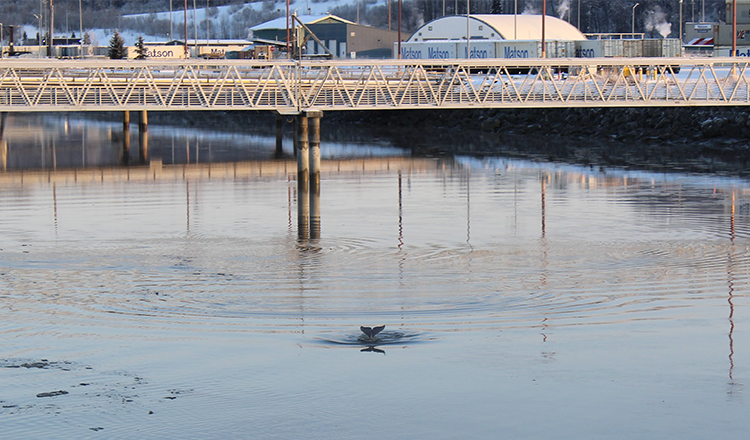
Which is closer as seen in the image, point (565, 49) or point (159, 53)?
point (565, 49)

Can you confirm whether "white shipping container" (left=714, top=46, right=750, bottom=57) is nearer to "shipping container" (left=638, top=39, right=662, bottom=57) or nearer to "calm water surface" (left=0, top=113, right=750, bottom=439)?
"shipping container" (left=638, top=39, right=662, bottom=57)

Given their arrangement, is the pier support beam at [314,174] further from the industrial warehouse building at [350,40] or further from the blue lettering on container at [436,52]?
the industrial warehouse building at [350,40]

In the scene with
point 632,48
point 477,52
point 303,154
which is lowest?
point 303,154

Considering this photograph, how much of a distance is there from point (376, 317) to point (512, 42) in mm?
76253

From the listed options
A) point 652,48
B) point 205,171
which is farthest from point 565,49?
point 205,171

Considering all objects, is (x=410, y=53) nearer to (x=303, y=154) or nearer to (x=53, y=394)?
(x=303, y=154)

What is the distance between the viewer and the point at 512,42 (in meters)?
93.6

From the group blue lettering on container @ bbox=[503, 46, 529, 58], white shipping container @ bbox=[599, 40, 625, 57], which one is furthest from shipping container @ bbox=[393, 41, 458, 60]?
white shipping container @ bbox=[599, 40, 625, 57]

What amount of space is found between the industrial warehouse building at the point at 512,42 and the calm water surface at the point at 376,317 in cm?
5328

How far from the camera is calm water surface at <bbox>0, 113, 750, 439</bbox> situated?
15.2 m

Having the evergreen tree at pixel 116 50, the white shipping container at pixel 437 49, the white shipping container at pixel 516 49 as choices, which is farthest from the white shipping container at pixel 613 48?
the evergreen tree at pixel 116 50

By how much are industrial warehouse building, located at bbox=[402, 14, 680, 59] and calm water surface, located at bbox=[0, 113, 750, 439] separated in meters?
53.3

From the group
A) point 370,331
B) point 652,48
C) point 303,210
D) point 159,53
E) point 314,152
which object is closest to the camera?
point 370,331

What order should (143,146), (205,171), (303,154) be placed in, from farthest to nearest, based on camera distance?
(143,146)
(205,171)
(303,154)
